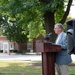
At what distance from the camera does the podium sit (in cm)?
532

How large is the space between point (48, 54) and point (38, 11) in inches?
550

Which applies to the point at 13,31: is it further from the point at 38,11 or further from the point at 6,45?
the point at 38,11

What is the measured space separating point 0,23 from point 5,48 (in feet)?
33.5

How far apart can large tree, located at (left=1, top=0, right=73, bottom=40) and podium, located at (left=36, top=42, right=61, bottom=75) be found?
12022mm

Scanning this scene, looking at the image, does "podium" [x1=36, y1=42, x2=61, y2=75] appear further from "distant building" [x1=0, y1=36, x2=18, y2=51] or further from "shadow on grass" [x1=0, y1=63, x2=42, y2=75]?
"distant building" [x1=0, y1=36, x2=18, y2=51]

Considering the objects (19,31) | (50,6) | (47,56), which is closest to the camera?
(47,56)

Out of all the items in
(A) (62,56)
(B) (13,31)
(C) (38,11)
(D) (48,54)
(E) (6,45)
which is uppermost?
(C) (38,11)

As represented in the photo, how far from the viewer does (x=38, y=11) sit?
19.3 metres

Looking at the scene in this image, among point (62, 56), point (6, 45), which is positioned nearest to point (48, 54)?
point (62, 56)

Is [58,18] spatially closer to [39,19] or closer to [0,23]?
[39,19]

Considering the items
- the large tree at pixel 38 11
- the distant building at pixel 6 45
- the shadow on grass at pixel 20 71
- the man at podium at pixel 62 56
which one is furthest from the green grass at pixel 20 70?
the distant building at pixel 6 45

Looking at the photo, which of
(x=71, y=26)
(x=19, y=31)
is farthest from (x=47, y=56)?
(x=19, y=31)

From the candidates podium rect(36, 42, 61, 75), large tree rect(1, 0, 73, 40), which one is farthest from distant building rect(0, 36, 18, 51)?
podium rect(36, 42, 61, 75)

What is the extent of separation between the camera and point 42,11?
1838cm
